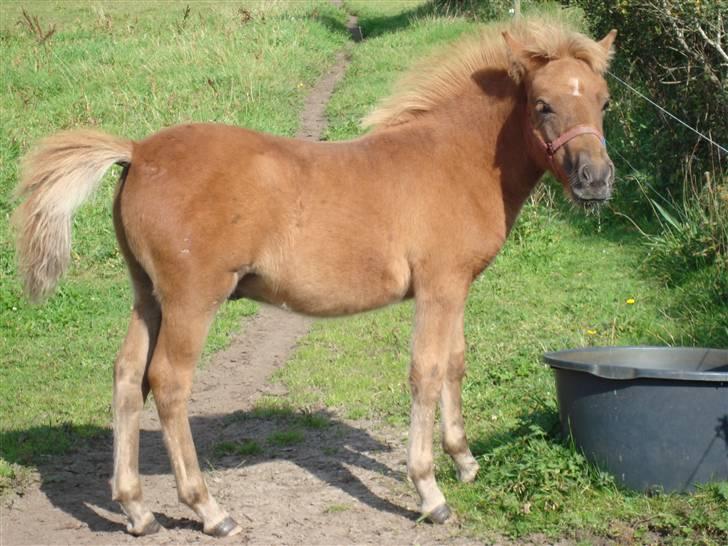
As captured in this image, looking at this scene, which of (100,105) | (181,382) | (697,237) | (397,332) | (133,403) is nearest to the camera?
(181,382)

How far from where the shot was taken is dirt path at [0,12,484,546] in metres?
4.78

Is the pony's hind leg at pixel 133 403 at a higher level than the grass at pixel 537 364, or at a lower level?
higher

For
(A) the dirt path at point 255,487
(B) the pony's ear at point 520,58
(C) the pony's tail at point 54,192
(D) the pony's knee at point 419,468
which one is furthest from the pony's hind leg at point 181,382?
(B) the pony's ear at point 520,58

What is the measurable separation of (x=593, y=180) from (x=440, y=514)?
1854 millimetres

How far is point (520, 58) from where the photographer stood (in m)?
5.00

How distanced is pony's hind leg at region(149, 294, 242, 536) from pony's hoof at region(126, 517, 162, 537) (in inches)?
8.5

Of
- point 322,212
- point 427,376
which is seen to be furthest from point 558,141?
point 427,376

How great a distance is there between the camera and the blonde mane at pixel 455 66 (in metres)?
5.14

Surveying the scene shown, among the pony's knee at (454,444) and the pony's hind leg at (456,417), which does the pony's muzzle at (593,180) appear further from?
the pony's knee at (454,444)

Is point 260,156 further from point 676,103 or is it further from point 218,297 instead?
point 676,103

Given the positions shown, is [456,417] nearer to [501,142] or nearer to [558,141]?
[501,142]

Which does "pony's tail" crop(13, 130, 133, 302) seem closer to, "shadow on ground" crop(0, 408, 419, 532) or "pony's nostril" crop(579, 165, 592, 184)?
"shadow on ground" crop(0, 408, 419, 532)

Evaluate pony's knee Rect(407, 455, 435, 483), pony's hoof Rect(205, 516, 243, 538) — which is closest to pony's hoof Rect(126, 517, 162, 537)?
pony's hoof Rect(205, 516, 243, 538)

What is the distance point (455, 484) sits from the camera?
532 cm
